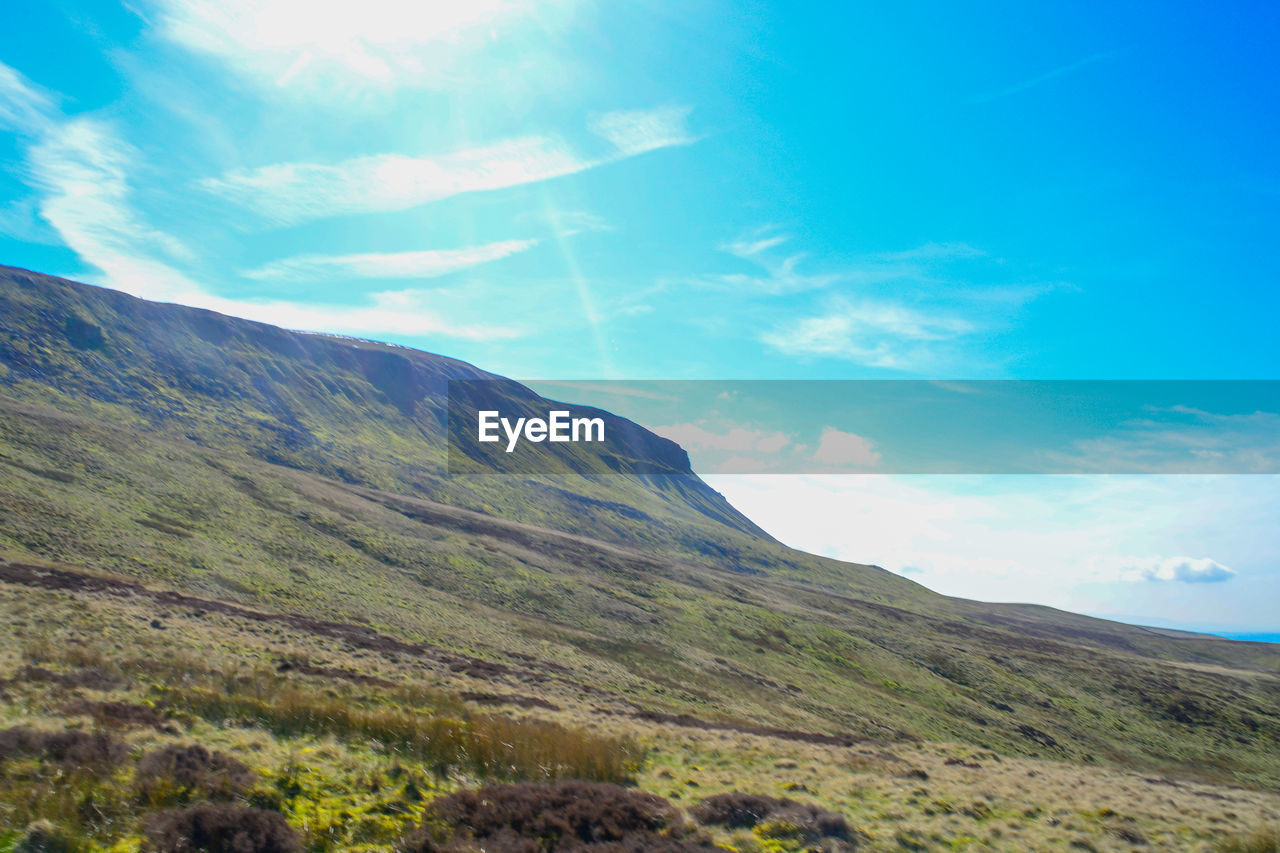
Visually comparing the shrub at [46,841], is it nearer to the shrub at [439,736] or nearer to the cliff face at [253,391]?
the shrub at [439,736]

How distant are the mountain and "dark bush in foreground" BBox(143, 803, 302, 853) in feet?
57.0

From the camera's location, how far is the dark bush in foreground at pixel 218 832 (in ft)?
21.9

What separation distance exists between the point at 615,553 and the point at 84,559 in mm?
59739

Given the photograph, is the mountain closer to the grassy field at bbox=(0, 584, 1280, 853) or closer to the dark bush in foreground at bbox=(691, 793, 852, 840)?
the grassy field at bbox=(0, 584, 1280, 853)

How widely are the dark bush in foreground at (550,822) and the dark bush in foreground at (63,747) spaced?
178 inches

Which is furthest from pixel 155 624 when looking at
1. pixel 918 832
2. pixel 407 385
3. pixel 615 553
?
pixel 407 385

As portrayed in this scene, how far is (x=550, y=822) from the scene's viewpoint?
8.89 meters

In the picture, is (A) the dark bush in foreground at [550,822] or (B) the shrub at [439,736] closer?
(A) the dark bush in foreground at [550,822]

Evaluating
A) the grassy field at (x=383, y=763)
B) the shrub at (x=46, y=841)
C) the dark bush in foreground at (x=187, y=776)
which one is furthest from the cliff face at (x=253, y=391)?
the shrub at (x=46, y=841)

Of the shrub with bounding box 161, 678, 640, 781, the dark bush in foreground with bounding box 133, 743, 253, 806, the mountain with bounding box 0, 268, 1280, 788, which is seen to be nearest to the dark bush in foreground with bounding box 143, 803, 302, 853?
the dark bush in foreground with bounding box 133, 743, 253, 806

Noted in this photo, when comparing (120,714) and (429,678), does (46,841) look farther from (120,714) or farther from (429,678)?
(429,678)

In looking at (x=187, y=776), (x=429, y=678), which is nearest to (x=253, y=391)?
(x=429, y=678)

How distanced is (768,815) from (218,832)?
8.38 m

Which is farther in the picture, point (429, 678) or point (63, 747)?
point (429, 678)
